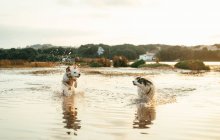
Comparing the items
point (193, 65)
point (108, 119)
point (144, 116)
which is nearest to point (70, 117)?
point (108, 119)

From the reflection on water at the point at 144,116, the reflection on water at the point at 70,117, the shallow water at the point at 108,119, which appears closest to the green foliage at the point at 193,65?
the shallow water at the point at 108,119

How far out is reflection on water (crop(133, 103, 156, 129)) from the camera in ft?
30.5

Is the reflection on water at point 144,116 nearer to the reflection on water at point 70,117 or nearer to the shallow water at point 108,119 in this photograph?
the shallow water at point 108,119

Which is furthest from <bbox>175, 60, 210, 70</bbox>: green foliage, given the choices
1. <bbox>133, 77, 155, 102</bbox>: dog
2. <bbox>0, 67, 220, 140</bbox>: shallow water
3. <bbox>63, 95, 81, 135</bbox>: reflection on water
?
<bbox>63, 95, 81, 135</bbox>: reflection on water

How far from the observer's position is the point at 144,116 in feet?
35.1

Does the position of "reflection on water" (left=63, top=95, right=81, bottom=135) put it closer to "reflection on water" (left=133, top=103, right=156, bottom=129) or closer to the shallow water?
the shallow water

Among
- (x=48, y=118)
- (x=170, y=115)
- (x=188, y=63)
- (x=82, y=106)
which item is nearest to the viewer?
(x=48, y=118)

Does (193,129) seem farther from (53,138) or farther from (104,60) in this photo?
(104,60)

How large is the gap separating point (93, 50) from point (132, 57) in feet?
32.6

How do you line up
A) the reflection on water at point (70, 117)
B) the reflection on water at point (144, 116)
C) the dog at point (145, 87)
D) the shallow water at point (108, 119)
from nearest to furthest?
the shallow water at point (108, 119), the reflection on water at point (70, 117), the reflection on water at point (144, 116), the dog at point (145, 87)

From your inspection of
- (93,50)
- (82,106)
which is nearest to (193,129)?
(82,106)

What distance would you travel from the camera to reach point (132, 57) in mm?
94000

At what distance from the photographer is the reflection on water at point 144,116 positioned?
30.5 ft

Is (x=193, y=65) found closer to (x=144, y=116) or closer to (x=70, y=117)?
(x=144, y=116)
